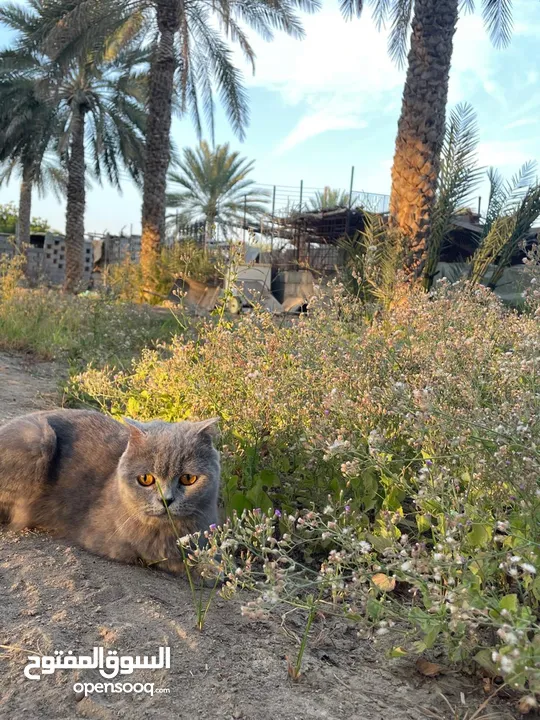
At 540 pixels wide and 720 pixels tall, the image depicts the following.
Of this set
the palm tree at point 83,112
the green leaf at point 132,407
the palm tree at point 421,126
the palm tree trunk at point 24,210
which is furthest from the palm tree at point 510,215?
the palm tree trunk at point 24,210

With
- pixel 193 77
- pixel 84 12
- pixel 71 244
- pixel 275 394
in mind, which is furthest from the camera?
pixel 71 244

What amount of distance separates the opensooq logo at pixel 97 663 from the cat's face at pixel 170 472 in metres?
0.58

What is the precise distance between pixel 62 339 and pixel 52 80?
11848mm

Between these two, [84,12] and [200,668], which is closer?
[200,668]

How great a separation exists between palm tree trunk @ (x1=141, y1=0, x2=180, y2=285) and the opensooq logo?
12.5 metres

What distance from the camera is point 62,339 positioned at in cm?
784

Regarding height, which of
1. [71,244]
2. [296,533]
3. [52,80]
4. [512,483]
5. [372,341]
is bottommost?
[296,533]

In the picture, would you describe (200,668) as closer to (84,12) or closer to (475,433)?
(475,433)

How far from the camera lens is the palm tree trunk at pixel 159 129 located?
46.2 ft

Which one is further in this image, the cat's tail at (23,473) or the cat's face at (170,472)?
the cat's tail at (23,473)

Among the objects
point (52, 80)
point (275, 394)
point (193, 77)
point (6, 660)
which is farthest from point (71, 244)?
point (6, 660)

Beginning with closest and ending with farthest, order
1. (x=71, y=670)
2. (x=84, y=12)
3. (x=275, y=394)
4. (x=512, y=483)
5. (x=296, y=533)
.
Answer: (x=71, y=670), (x=512, y=483), (x=296, y=533), (x=275, y=394), (x=84, y=12)

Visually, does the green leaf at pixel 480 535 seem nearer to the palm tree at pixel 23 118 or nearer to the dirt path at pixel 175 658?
A: the dirt path at pixel 175 658

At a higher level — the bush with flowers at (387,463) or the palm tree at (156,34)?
the palm tree at (156,34)
